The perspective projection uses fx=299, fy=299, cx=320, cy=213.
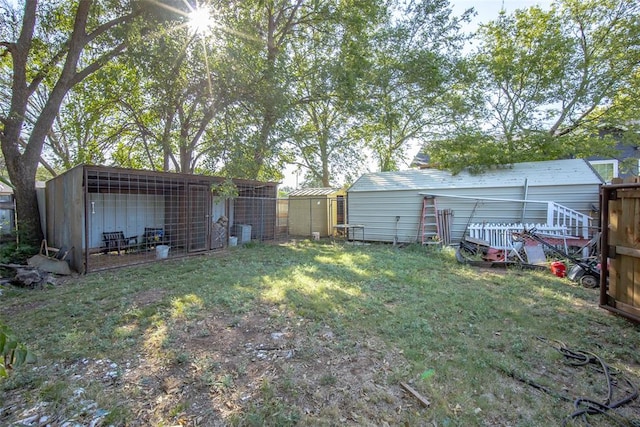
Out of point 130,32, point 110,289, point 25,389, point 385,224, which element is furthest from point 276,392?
point 385,224

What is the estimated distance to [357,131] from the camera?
49.4 feet

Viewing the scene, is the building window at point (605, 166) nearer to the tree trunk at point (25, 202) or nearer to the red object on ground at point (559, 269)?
the red object on ground at point (559, 269)

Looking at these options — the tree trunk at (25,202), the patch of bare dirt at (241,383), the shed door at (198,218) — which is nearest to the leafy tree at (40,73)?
the tree trunk at (25,202)

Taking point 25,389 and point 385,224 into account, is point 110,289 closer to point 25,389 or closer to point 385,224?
point 25,389

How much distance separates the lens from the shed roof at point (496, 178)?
779 cm

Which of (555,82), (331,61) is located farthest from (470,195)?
(331,61)

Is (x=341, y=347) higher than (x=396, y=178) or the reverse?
the reverse

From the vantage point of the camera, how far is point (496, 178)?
28.8 feet

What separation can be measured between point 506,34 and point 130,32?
1228cm

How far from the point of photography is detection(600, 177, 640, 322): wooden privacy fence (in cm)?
314

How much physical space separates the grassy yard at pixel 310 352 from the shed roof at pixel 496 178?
403 cm

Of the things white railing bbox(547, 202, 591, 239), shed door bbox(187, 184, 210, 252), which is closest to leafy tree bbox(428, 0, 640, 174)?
white railing bbox(547, 202, 591, 239)

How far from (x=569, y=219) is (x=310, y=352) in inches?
317

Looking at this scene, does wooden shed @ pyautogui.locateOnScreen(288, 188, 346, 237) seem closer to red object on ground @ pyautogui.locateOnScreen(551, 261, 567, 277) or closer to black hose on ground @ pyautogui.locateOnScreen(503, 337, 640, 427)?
red object on ground @ pyautogui.locateOnScreen(551, 261, 567, 277)
